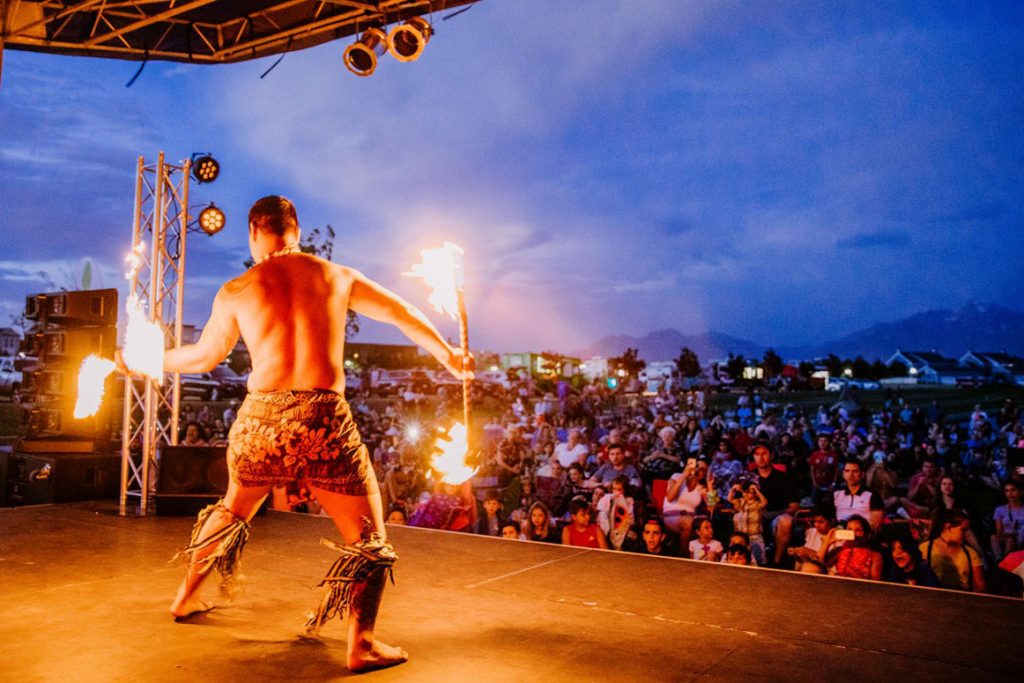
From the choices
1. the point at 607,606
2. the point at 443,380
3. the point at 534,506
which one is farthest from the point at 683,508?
the point at 443,380

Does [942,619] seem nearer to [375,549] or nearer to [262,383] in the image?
[375,549]

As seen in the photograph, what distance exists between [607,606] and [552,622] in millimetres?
363

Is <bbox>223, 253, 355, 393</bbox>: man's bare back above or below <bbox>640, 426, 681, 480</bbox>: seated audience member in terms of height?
above

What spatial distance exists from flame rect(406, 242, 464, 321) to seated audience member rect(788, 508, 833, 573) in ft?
12.5

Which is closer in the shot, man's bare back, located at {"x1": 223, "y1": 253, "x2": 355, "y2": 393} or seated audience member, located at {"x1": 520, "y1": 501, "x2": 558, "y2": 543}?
man's bare back, located at {"x1": 223, "y1": 253, "x2": 355, "y2": 393}

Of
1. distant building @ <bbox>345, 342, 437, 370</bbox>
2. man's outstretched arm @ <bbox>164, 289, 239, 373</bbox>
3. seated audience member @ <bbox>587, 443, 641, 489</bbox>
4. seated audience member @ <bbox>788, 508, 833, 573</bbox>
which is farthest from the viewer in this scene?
distant building @ <bbox>345, 342, 437, 370</bbox>

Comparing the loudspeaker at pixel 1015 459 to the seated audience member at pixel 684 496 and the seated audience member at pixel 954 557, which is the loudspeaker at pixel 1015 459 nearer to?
the seated audience member at pixel 954 557

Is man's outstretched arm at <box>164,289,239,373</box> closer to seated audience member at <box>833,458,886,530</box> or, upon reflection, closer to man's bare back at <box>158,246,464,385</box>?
man's bare back at <box>158,246,464,385</box>

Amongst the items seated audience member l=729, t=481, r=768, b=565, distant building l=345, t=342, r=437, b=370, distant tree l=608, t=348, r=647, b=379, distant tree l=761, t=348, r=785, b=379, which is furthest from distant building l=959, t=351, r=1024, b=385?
seated audience member l=729, t=481, r=768, b=565

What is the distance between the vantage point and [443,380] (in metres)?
27.6

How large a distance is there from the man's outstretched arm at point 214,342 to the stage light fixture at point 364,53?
3785mm

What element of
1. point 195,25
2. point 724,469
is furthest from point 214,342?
point 724,469

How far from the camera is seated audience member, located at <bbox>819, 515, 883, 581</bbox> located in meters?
4.98

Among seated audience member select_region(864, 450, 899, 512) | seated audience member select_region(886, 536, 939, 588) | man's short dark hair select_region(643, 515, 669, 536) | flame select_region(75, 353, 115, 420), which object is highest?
flame select_region(75, 353, 115, 420)
